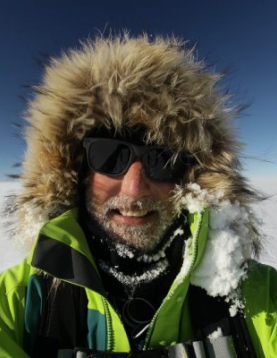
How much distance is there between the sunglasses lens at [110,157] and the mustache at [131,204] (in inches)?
5.4

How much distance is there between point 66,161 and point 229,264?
95cm

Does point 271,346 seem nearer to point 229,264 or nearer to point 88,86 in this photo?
point 229,264

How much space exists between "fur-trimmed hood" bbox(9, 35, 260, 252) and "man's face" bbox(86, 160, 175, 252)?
0.48 feet

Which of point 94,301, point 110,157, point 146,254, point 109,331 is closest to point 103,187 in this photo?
point 110,157

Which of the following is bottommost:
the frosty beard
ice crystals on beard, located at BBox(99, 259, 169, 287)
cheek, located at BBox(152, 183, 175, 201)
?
ice crystals on beard, located at BBox(99, 259, 169, 287)

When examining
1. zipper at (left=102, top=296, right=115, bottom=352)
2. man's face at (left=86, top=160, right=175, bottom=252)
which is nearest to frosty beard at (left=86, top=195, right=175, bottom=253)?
man's face at (left=86, top=160, right=175, bottom=252)

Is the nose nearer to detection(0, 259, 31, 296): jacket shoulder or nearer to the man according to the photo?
the man

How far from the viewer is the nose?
1.47 metres

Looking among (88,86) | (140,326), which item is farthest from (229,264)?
(88,86)

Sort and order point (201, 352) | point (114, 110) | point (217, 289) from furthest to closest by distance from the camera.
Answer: point (114, 110), point (217, 289), point (201, 352)

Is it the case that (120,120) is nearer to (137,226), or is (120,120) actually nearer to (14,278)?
(137,226)

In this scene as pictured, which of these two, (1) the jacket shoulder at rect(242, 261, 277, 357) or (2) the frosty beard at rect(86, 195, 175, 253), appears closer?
(1) the jacket shoulder at rect(242, 261, 277, 357)

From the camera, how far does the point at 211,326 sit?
125cm

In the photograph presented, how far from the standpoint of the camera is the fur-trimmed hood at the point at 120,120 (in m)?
1.50
